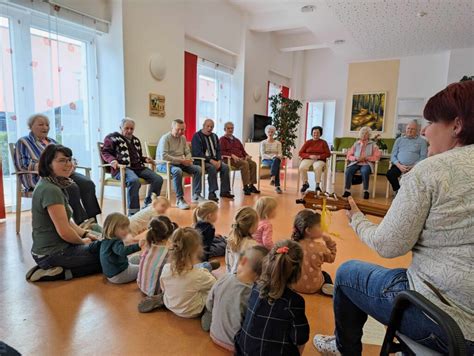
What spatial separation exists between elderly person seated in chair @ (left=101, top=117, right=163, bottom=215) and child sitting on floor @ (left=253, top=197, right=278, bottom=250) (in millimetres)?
1626

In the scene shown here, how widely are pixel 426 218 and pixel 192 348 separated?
1115mm

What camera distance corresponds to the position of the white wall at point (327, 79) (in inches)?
339

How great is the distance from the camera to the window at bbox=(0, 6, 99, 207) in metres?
3.33

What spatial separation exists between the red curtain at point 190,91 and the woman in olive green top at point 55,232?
3.62m

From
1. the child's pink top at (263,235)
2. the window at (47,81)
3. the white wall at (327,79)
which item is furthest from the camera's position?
the white wall at (327,79)

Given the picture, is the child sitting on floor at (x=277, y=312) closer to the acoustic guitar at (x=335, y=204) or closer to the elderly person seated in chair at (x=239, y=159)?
the acoustic guitar at (x=335, y=204)

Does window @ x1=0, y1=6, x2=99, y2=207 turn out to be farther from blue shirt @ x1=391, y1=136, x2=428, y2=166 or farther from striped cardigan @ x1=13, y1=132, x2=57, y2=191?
blue shirt @ x1=391, y1=136, x2=428, y2=166

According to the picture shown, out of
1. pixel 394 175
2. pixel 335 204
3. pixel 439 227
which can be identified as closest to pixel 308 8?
pixel 394 175

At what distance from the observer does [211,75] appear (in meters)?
6.19

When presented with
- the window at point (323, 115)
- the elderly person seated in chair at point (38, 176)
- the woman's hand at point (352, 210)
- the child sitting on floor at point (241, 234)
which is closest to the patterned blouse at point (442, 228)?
the woman's hand at point (352, 210)

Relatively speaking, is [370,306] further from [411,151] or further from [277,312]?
[411,151]

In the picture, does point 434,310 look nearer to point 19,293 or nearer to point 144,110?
point 19,293

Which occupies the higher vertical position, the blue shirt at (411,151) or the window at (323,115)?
the window at (323,115)

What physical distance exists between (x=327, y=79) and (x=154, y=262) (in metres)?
8.22
